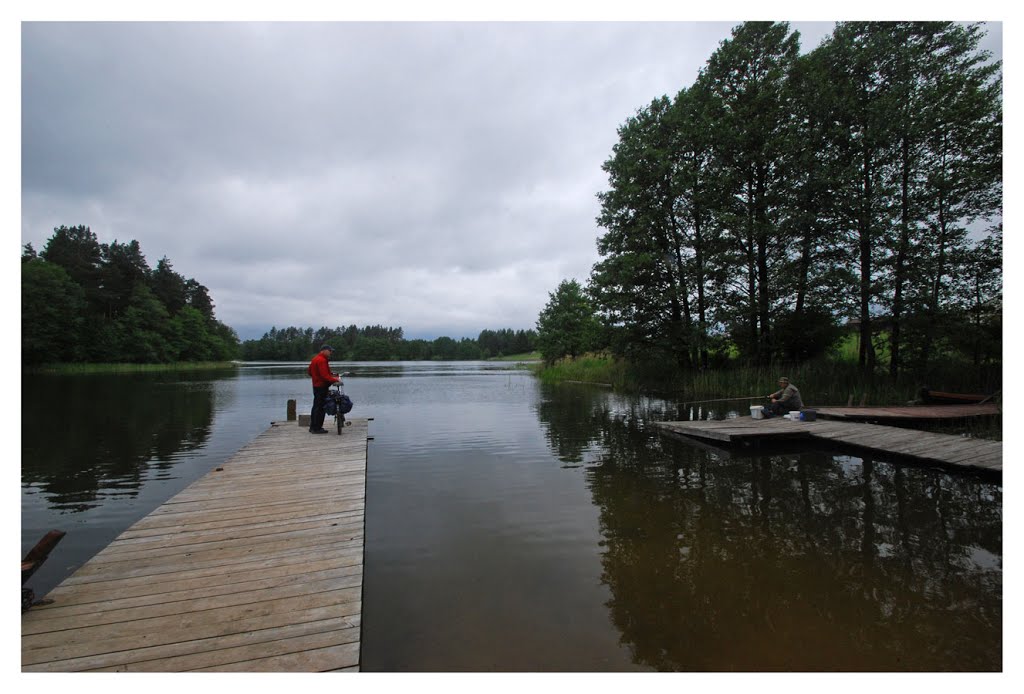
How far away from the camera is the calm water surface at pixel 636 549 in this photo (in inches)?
137

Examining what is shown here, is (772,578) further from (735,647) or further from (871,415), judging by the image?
(871,415)

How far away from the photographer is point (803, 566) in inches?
186

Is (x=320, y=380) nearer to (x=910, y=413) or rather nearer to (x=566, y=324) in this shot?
(x=910, y=413)

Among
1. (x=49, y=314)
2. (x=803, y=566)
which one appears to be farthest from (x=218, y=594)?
(x=49, y=314)

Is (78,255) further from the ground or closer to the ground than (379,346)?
further from the ground

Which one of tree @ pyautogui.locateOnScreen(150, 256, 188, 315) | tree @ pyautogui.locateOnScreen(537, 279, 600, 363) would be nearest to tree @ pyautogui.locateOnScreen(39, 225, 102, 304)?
tree @ pyautogui.locateOnScreen(150, 256, 188, 315)

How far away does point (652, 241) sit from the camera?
24.3 metres

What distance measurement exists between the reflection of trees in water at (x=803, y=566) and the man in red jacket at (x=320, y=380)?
598 cm

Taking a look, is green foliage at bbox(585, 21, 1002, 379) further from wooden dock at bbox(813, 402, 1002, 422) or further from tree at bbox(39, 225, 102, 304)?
tree at bbox(39, 225, 102, 304)

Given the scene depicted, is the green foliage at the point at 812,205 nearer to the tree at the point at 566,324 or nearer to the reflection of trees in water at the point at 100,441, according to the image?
the tree at the point at 566,324

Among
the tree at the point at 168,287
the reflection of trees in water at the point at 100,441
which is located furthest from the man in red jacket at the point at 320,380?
the tree at the point at 168,287

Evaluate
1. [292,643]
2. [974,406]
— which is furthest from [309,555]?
[974,406]

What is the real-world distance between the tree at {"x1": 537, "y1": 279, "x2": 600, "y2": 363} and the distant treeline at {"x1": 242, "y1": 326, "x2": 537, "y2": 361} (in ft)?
290

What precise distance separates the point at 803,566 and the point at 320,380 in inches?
360
